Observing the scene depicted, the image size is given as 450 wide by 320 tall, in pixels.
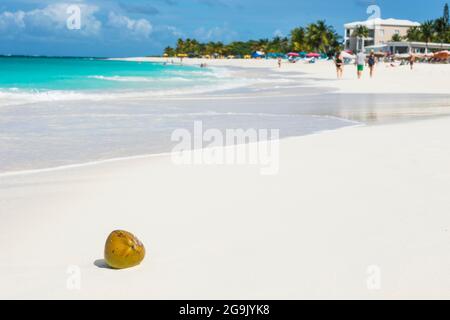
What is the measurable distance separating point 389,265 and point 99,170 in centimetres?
394

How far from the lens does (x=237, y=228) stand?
445 cm

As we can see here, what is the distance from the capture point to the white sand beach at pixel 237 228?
3438 mm

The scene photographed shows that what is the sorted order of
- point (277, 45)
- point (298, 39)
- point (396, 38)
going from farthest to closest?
point (277, 45) < point (298, 39) < point (396, 38)

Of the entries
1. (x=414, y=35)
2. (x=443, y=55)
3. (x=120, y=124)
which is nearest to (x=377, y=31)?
(x=414, y=35)

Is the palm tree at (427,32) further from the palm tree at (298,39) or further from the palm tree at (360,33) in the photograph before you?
the palm tree at (298,39)

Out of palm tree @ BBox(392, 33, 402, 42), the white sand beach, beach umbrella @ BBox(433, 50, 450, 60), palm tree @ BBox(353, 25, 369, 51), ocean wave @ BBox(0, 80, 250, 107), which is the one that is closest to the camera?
the white sand beach

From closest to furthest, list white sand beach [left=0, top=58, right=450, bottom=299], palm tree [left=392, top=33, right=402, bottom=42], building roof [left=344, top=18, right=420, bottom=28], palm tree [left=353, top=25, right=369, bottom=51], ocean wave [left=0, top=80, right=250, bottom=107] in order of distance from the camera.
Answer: white sand beach [left=0, top=58, right=450, bottom=299], ocean wave [left=0, top=80, right=250, bottom=107], palm tree [left=392, top=33, right=402, bottom=42], palm tree [left=353, top=25, right=369, bottom=51], building roof [left=344, top=18, right=420, bottom=28]

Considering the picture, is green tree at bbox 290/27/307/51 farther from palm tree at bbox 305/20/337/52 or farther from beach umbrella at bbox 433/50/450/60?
beach umbrella at bbox 433/50/450/60

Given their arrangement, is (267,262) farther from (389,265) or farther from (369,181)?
(369,181)

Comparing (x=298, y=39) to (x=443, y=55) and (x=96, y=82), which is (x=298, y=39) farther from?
(x=96, y=82)

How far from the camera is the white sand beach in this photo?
11.3 ft

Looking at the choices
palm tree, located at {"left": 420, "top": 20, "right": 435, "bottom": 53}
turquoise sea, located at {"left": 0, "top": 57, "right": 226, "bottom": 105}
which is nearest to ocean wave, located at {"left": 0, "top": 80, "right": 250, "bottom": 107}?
turquoise sea, located at {"left": 0, "top": 57, "right": 226, "bottom": 105}

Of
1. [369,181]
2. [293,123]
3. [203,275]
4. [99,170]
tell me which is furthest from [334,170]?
[293,123]

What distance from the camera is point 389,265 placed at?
12.1ft
